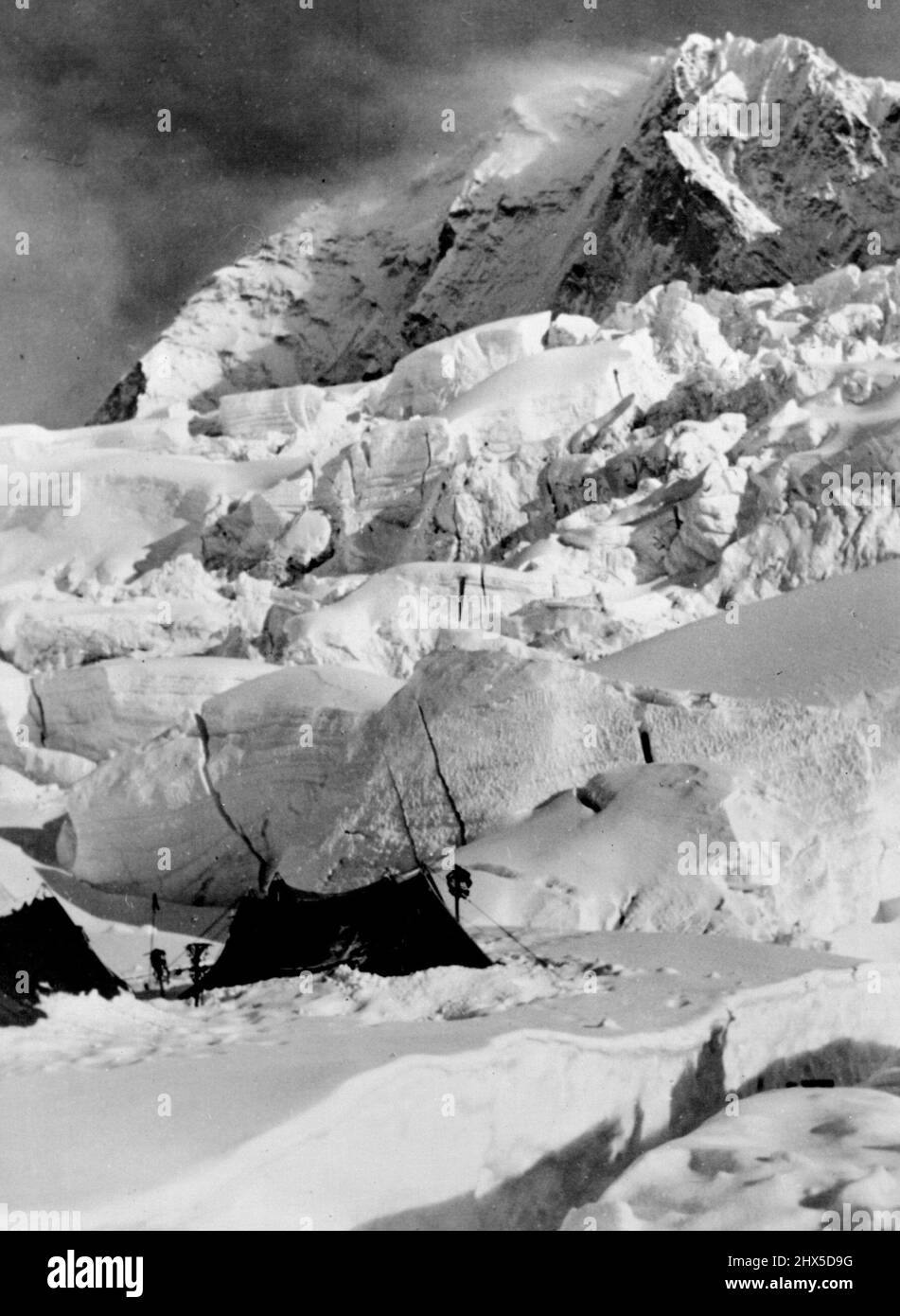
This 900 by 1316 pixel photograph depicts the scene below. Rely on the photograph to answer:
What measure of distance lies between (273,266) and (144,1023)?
64.5 metres

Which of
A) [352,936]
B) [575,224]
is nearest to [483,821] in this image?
[352,936]

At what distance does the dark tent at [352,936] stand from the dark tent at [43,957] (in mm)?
757

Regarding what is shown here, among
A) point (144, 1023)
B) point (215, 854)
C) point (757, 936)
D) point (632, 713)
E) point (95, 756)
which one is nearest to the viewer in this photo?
point (144, 1023)

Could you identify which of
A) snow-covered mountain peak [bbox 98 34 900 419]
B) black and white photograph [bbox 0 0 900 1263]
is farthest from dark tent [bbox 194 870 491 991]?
snow-covered mountain peak [bbox 98 34 900 419]

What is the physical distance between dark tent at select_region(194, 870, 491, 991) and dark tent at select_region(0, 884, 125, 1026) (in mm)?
A: 757

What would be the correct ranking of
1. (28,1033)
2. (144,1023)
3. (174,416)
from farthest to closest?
(174,416)
(144,1023)
(28,1033)

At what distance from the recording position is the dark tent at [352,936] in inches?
313

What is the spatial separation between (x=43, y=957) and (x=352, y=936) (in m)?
1.57

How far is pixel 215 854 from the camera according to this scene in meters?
12.2

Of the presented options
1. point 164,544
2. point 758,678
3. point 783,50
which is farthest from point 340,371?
point 758,678

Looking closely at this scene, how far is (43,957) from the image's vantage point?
24.6 ft

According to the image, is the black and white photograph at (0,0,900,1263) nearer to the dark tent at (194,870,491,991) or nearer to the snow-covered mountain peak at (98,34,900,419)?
the dark tent at (194,870,491,991)

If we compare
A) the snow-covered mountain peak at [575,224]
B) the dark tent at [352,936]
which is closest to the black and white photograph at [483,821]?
the dark tent at [352,936]

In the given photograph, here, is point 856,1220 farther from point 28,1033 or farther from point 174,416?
point 174,416
